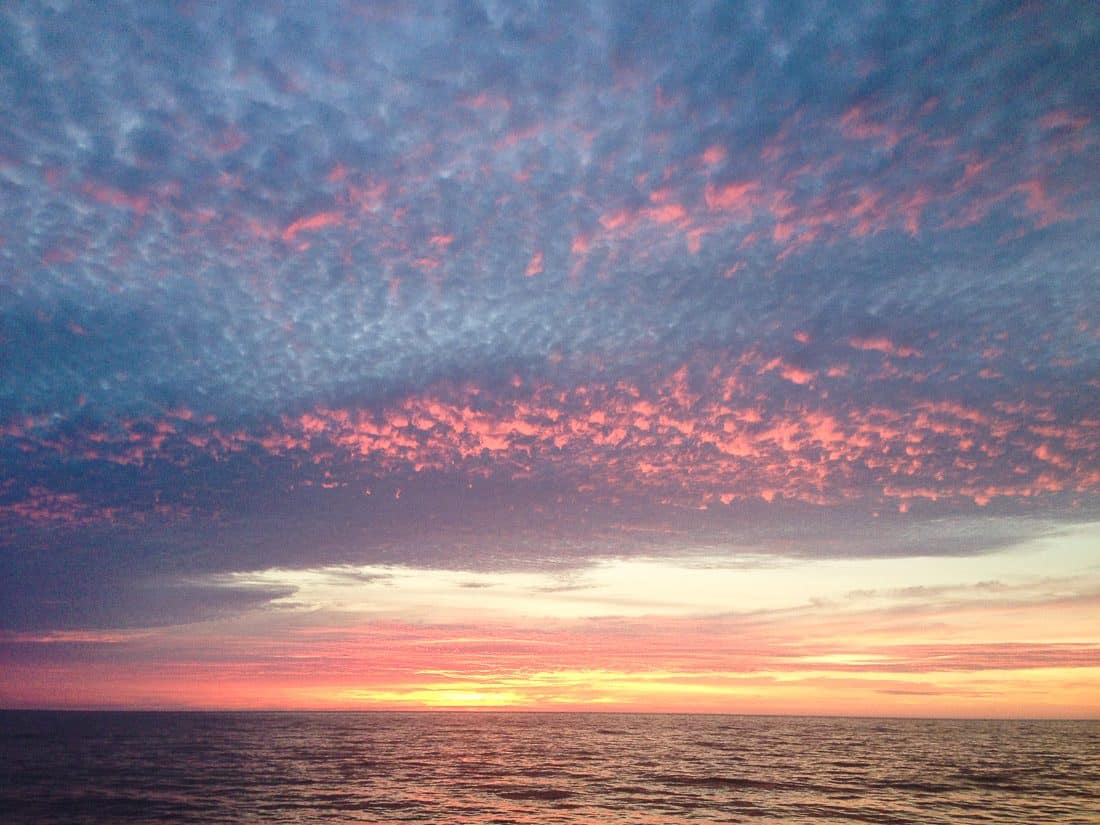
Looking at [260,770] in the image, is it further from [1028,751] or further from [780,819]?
[1028,751]

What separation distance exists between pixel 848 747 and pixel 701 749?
76.3 ft

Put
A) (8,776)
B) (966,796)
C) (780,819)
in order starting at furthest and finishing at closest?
(8,776) < (966,796) < (780,819)

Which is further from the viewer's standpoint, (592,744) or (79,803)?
(592,744)

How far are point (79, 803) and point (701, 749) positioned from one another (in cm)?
7045

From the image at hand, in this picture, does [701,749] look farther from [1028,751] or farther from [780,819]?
[780,819]

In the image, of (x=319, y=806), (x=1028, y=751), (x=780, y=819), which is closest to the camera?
(x=780, y=819)

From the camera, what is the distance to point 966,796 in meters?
48.3

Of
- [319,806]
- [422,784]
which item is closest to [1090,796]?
[422,784]

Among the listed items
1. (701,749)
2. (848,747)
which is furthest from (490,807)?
(848,747)

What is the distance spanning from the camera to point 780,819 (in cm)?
3788

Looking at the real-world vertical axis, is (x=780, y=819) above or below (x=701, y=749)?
above

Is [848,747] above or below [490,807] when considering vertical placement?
below

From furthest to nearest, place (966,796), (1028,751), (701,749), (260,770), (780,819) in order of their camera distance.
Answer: (1028,751) → (701,749) → (260,770) → (966,796) → (780,819)

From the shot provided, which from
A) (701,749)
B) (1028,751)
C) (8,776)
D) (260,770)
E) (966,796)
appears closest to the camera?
(966,796)
